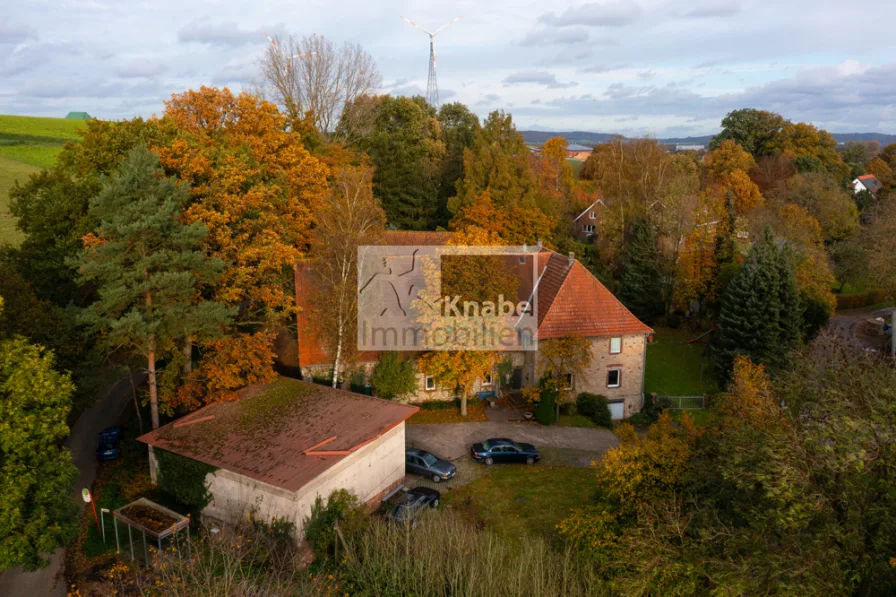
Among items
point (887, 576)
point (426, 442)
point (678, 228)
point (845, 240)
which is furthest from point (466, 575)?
point (845, 240)

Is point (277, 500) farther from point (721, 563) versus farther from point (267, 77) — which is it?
point (267, 77)

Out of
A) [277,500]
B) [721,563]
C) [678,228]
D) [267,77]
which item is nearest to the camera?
[721,563]

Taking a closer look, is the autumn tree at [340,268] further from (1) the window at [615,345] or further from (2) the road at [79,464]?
(1) the window at [615,345]

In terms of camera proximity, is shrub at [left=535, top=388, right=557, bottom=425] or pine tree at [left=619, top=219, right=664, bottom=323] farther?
pine tree at [left=619, top=219, right=664, bottom=323]

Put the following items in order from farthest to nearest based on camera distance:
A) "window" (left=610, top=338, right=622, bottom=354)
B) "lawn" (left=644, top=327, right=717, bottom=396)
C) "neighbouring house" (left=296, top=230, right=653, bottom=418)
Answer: "lawn" (left=644, top=327, right=717, bottom=396) → "window" (left=610, top=338, right=622, bottom=354) → "neighbouring house" (left=296, top=230, right=653, bottom=418)

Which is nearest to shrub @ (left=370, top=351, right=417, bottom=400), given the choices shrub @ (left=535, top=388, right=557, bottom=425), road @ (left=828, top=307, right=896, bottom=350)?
shrub @ (left=535, top=388, right=557, bottom=425)

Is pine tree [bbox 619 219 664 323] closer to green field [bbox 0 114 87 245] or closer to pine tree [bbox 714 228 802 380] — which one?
pine tree [bbox 714 228 802 380]

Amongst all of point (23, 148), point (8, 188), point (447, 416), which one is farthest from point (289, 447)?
point (23, 148)
